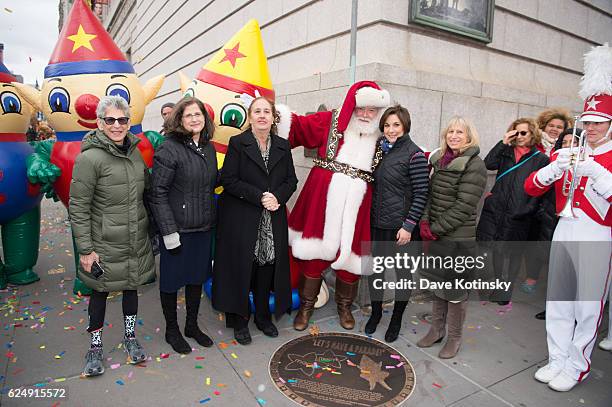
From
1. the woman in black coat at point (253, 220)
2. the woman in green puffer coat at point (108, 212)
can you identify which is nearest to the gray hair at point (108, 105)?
the woman in green puffer coat at point (108, 212)

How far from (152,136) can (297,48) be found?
2.51 meters

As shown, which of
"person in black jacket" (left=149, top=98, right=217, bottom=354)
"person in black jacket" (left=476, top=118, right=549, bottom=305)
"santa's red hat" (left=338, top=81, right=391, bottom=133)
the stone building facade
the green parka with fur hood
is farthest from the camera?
the stone building facade

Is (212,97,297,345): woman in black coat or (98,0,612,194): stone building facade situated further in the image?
(98,0,612,194): stone building facade

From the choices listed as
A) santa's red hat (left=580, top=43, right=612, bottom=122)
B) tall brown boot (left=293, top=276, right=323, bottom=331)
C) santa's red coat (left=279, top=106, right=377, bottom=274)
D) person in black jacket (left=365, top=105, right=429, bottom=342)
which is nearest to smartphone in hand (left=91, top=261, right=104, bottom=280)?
santa's red coat (left=279, top=106, right=377, bottom=274)

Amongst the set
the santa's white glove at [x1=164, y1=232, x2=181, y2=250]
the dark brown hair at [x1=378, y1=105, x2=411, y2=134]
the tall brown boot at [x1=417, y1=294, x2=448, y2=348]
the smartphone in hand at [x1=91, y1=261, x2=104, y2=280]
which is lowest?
the tall brown boot at [x1=417, y1=294, x2=448, y2=348]

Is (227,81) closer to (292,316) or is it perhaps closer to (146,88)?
(146,88)

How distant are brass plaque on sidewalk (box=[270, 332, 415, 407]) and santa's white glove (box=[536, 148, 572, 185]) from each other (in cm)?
171

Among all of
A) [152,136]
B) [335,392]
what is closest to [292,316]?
[335,392]

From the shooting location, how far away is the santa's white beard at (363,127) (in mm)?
3495

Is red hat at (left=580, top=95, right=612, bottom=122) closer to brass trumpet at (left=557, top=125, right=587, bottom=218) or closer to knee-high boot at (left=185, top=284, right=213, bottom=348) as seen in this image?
brass trumpet at (left=557, top=125, right=587, bottom=218)

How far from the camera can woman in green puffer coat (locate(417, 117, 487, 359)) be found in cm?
315

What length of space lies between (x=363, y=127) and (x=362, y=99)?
239mm

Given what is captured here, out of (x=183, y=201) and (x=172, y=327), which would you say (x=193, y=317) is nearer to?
(x=172, y=327)

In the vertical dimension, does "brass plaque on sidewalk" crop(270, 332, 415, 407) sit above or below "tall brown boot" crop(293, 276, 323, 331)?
below
